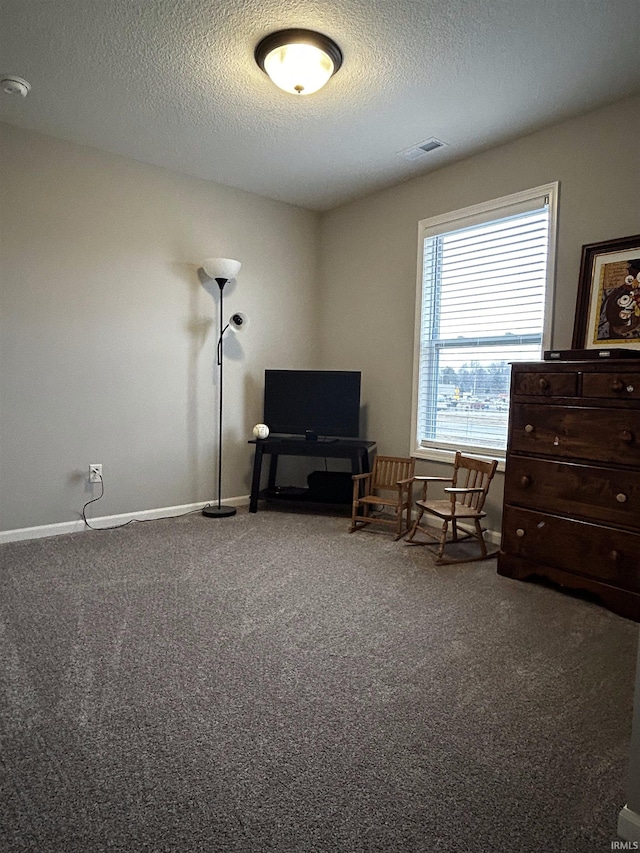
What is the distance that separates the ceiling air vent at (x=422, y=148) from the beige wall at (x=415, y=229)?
30cm

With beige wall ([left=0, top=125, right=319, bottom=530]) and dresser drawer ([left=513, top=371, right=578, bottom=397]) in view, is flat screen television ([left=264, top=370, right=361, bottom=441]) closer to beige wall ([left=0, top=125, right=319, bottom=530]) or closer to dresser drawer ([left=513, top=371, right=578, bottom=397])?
beige wall ([left=0, top=125, right=319, bottom=530])

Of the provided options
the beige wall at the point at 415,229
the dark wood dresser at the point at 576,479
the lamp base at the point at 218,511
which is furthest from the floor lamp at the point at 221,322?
the dark wood dresser at the point at 576,479

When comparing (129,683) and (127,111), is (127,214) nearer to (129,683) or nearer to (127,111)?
(127,111)

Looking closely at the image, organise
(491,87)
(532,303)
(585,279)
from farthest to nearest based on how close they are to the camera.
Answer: (532,303)
(585,279)
(491,87)

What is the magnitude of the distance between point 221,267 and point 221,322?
0.49m

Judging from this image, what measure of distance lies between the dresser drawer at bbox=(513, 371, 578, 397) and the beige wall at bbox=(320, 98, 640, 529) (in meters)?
0.51

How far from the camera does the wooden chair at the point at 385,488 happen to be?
3.85 meters

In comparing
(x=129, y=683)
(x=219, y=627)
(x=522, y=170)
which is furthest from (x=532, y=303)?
(x=129, y=683)

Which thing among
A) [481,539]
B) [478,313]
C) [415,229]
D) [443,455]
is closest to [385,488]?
[443,455]

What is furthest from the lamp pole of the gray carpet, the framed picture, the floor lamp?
the framed picture

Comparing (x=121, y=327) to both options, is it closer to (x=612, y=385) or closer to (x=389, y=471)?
(x=389, y=471)

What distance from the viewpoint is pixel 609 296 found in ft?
9.60

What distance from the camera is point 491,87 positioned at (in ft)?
9.18

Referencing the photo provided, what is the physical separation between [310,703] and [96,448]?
2.66 meters
